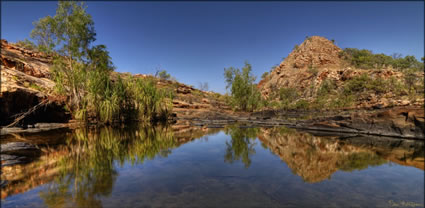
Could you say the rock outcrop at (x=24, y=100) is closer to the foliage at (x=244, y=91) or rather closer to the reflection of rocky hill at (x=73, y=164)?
the reflection of rocky hill at (x=73, y=164)

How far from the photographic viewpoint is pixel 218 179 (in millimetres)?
5070

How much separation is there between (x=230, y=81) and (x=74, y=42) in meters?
33.5

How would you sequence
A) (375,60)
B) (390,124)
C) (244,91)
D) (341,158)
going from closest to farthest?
(341,158), (390,124), (244,91), (375,60)

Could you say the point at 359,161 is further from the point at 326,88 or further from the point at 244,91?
the point at 326,88

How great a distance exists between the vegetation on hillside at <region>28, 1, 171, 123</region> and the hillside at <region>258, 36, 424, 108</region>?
35.5 m

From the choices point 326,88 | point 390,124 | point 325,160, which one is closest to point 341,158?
point 325,160

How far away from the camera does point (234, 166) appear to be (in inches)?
250

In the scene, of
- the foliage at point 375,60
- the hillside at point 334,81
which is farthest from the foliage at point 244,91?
the foliage at point 375,60

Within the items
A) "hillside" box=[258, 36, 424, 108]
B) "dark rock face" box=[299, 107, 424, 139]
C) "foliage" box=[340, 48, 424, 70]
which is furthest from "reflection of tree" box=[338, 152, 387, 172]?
"foliage" box=[340, 48, 424, 70]

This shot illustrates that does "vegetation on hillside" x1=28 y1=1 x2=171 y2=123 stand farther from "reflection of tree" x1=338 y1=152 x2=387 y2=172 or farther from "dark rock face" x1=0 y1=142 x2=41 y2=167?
"reflection of tree" x1=338 y1=152 x2=387 y2=172

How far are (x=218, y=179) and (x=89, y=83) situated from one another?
1665 centimetres

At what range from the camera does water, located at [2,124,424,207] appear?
144 inches

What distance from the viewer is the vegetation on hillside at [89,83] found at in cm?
1711

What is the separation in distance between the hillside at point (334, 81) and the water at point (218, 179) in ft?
102
